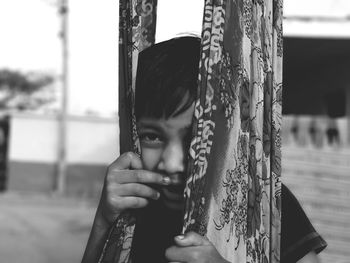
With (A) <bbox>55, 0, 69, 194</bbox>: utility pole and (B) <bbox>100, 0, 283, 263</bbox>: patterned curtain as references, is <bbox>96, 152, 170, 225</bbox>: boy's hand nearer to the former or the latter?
(B) <bbox>100, 0, 283, 263</bbox>: patterned curtain

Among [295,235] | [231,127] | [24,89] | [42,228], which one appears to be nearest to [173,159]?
[231,127]

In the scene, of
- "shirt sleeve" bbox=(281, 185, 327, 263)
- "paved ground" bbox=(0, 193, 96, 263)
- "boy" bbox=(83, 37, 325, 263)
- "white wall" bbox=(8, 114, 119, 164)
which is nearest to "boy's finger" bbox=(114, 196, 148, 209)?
"boy" bbox=(83, 37, 325, 263)

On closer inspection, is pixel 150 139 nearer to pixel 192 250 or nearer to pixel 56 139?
pixel 192 250

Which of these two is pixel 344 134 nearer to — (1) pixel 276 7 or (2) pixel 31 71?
(1) pixel 276 7

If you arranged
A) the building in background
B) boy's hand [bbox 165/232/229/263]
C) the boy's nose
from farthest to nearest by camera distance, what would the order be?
1. the building in background
2. the boy's nose
3. boy's hand [bbox 165/232/229/263]

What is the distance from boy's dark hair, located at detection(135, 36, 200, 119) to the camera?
1.28m

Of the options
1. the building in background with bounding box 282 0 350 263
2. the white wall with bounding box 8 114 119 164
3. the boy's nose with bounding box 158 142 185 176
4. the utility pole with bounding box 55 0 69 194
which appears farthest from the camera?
the white wall with bounding box 8 114 119 164

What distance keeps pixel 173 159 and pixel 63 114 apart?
63.9 ft

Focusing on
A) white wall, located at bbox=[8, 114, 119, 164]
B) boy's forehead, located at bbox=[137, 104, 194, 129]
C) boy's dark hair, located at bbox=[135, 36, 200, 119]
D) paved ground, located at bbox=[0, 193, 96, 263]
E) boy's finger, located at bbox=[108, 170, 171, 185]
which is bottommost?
paved ground, located at bbox=[0, 193, 96, 263]

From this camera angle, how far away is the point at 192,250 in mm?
1048

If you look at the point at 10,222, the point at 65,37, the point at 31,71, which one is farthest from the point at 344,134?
the point at 31,71

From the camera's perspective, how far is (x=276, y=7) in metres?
1.29

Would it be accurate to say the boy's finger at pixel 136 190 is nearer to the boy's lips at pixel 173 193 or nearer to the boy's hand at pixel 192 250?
the boy's lips at pixel 173 193

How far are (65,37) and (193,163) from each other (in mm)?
19924
